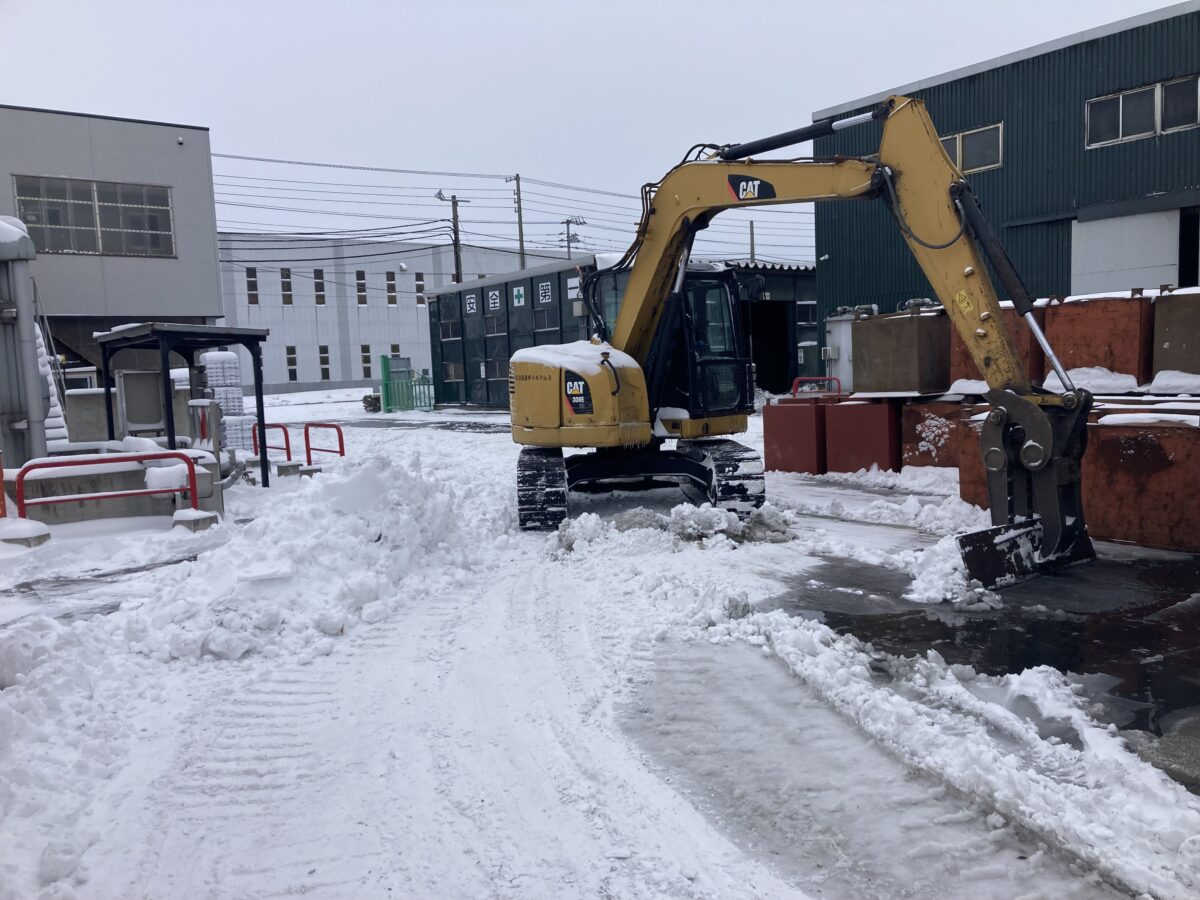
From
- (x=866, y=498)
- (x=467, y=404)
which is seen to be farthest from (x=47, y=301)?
(x=866, y=498)

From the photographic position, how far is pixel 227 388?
1758cm

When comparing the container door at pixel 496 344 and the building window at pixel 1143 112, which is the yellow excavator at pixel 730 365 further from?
the container door at pixel 496 344

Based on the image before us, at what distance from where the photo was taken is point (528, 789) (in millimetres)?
3984

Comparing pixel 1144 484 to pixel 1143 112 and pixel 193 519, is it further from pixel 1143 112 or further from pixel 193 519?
pixel 1143 112

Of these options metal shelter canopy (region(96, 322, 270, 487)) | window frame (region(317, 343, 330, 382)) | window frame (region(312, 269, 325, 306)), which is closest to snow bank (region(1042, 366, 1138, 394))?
metal shelter canopy (region(96, 322, 270, 487))

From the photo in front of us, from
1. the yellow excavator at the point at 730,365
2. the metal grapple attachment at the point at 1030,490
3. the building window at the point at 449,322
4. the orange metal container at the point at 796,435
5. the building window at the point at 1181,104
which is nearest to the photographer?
the metal grapple attachment at the point at 1030,490

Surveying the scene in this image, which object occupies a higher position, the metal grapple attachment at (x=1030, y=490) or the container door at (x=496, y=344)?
the container door at (x=496, y=344)

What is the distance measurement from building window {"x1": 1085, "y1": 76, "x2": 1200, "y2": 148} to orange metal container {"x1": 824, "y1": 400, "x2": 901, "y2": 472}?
35.8 ft

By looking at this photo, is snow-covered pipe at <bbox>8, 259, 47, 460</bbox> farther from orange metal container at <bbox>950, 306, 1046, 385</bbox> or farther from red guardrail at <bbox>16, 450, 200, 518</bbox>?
orange metal container at <bbox>950, 306, 1046, 385</bbox>

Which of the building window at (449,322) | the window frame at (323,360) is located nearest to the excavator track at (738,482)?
the building window at (449,322)

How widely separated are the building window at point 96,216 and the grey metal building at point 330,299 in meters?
24.5

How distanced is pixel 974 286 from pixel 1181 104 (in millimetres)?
14395

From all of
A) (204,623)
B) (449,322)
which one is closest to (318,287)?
(449,322)

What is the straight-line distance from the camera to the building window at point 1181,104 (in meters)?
17.6
